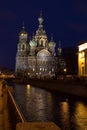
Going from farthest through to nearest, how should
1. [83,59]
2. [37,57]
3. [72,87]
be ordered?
[37,57] → [83,59] → [72,87]

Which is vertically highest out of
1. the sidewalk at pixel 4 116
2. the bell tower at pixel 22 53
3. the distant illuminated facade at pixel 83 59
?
the bell tower at pixel 22 53

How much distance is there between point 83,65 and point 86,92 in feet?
115

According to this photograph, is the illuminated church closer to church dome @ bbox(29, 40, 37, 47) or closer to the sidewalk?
church dome @ bbox(29, 40, 37, 47)

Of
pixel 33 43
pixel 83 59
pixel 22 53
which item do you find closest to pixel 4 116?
pixel 83 59

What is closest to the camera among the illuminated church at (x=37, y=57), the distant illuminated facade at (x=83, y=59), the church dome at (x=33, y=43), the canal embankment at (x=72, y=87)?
the canal embankment at (x=72, y=87)

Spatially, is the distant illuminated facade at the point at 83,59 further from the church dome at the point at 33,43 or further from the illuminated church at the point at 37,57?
the illuminated church at the point at 37,57

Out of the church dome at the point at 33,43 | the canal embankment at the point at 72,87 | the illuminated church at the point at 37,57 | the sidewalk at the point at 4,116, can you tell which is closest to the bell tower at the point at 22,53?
the illuminated church at the point at 37,57

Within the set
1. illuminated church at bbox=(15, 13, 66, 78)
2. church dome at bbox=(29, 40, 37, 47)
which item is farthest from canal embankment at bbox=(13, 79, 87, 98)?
illuminated church at bbox=(15, 13, 66, 78)

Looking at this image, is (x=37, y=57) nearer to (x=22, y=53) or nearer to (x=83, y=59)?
(x=22, y=53)

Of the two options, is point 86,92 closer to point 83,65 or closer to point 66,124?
point 66,124

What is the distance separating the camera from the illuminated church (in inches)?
5517

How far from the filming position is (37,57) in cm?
14000

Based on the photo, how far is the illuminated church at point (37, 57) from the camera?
140 m

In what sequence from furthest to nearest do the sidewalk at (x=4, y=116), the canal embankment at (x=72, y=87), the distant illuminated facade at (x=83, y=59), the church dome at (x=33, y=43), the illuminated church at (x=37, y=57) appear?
the illuminated church at (x=37, y=57)
the church dome at (x=33, y=43)
the distant illuminated facade at (x=83, y=59)
the canal embankment at (x=72, y=87)
the sidewalk at (x=4, y=116)
